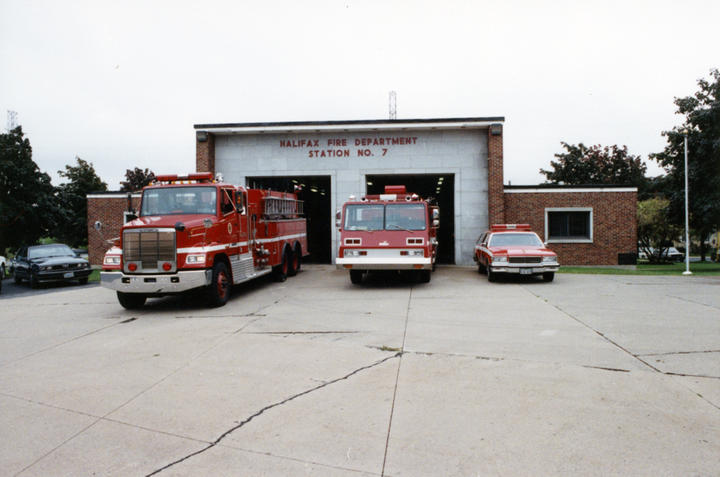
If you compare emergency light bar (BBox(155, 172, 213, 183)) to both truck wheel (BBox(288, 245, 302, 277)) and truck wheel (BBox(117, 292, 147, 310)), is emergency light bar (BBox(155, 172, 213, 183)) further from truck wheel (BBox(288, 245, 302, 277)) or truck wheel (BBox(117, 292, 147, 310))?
truck wheel (BBox(288, 245, 302, 277))

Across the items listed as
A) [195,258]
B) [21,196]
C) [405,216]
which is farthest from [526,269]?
[21,196]

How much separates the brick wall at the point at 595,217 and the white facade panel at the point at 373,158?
190 centimetres

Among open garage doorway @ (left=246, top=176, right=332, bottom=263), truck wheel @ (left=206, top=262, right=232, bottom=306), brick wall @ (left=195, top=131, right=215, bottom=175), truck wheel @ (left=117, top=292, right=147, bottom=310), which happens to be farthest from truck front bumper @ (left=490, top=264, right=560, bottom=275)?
brick wall @ (left=195, top=131, right=215, bottom=175)

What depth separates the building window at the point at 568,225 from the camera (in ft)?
72.9

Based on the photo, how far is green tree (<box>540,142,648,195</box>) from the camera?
50875 mm

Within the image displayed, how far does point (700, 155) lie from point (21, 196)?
39.7 meters

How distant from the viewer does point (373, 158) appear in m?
21.8

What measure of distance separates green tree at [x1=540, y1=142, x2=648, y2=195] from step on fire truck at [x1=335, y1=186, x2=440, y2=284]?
138 feet

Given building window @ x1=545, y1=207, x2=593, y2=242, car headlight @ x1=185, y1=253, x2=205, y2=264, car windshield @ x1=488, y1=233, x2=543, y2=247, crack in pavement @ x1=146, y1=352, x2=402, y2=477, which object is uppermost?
building window @ x1=545, y1=207, x2=593, y2=242

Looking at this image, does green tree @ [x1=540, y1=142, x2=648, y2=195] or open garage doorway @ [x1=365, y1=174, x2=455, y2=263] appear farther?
green tree @ [x1=540, y1=142, x2=648, y2=195]

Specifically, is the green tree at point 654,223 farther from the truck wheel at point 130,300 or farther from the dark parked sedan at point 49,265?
the truck wheel at point 130,300

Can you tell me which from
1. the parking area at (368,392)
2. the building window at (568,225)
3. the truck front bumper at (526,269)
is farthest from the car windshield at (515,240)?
the building window at (568,225)

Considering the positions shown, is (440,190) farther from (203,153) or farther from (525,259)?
(525,259)

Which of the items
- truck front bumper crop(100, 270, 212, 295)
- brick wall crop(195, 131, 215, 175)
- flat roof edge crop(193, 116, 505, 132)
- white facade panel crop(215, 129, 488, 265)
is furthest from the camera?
brick wall crop(195, 131, 215, 175)
